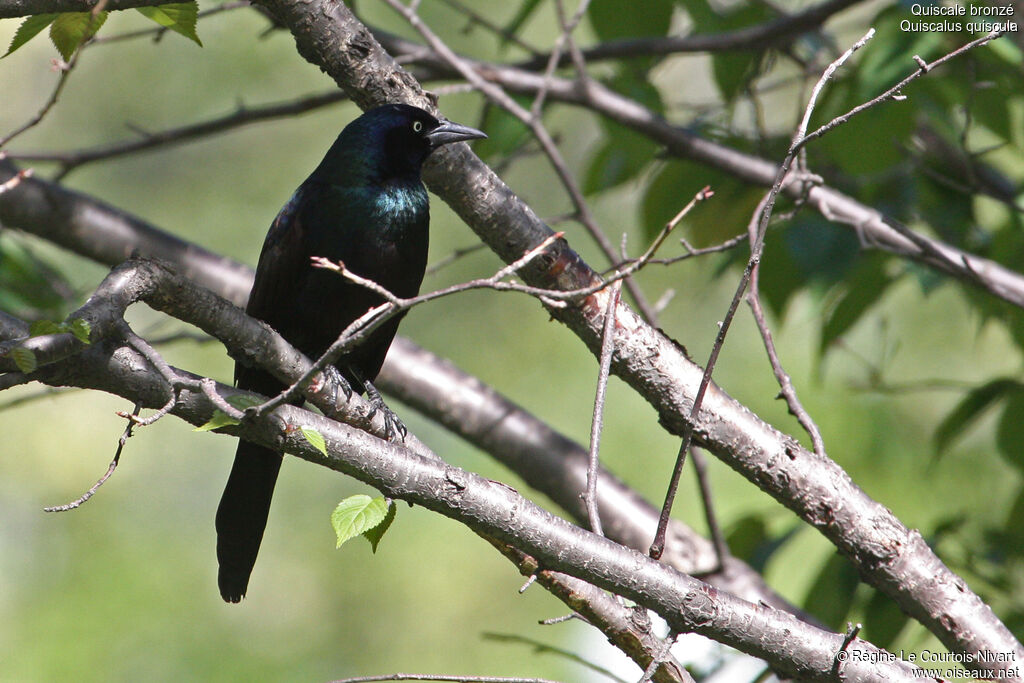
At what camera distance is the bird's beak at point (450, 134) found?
2930 mm

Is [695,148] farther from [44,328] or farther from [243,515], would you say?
[44,328]

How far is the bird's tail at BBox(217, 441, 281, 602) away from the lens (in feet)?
9.64

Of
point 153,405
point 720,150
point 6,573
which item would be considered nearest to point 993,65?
point 720,150

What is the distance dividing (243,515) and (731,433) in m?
1.52

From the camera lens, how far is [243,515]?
304cm

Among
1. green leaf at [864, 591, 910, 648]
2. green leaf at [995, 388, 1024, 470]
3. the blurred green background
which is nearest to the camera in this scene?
green leaf at [864, 591, 910, 648]

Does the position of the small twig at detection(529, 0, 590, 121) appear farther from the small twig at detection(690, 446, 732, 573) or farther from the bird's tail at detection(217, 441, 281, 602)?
the bird's tail at detection(217, 441, 281, 602)

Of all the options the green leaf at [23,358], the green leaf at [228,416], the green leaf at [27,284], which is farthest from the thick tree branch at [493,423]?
the green leaf at [23,358]

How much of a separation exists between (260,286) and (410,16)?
98 cm

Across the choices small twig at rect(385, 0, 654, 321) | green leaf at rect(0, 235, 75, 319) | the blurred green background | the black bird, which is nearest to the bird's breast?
the black bird

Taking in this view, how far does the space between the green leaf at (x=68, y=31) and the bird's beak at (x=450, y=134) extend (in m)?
1.15

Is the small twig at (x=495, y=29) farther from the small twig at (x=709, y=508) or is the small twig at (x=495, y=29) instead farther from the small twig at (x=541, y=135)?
the small twig at (x=709, y=508)

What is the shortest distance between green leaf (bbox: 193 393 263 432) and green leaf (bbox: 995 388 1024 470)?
226cm

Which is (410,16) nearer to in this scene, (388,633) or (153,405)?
(153,405)
